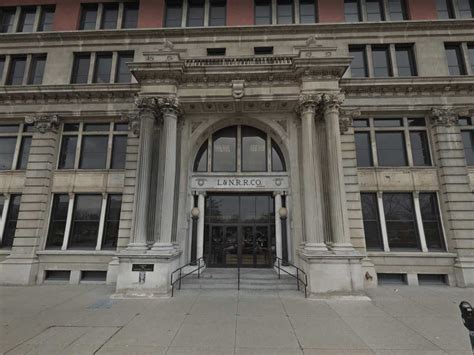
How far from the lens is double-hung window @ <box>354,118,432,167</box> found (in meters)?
14.0

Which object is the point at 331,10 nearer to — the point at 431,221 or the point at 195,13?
the point at 195,13

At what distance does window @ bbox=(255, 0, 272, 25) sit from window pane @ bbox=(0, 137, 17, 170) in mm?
17263

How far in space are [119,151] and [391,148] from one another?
53.0 ft

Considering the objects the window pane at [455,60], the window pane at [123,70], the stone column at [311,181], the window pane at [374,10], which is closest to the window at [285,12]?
the window pane at [374,10]

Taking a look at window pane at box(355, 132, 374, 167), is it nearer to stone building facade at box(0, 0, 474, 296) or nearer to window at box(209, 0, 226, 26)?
stone building facade at box(0, 0, 474, 296)

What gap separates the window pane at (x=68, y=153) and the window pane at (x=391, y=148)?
18261 mm

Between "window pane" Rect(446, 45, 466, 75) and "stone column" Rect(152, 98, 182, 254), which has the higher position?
"window pane" Rect(446, 45, 466, 75)

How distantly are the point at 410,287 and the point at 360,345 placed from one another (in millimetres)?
8334

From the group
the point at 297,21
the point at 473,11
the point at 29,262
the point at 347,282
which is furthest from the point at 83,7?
the point at 473,11

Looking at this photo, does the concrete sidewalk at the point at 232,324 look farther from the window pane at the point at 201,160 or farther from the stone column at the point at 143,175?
the window pane at the point at 201,160

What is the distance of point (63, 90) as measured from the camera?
47.1 ft

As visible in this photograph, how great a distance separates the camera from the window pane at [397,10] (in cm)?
1558

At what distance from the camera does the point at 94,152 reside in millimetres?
14961

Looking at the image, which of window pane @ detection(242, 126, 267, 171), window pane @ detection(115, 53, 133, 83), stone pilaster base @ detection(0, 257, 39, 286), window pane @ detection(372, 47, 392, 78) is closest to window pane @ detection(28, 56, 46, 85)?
window pane @ detection(115, 53, 133, 83)
